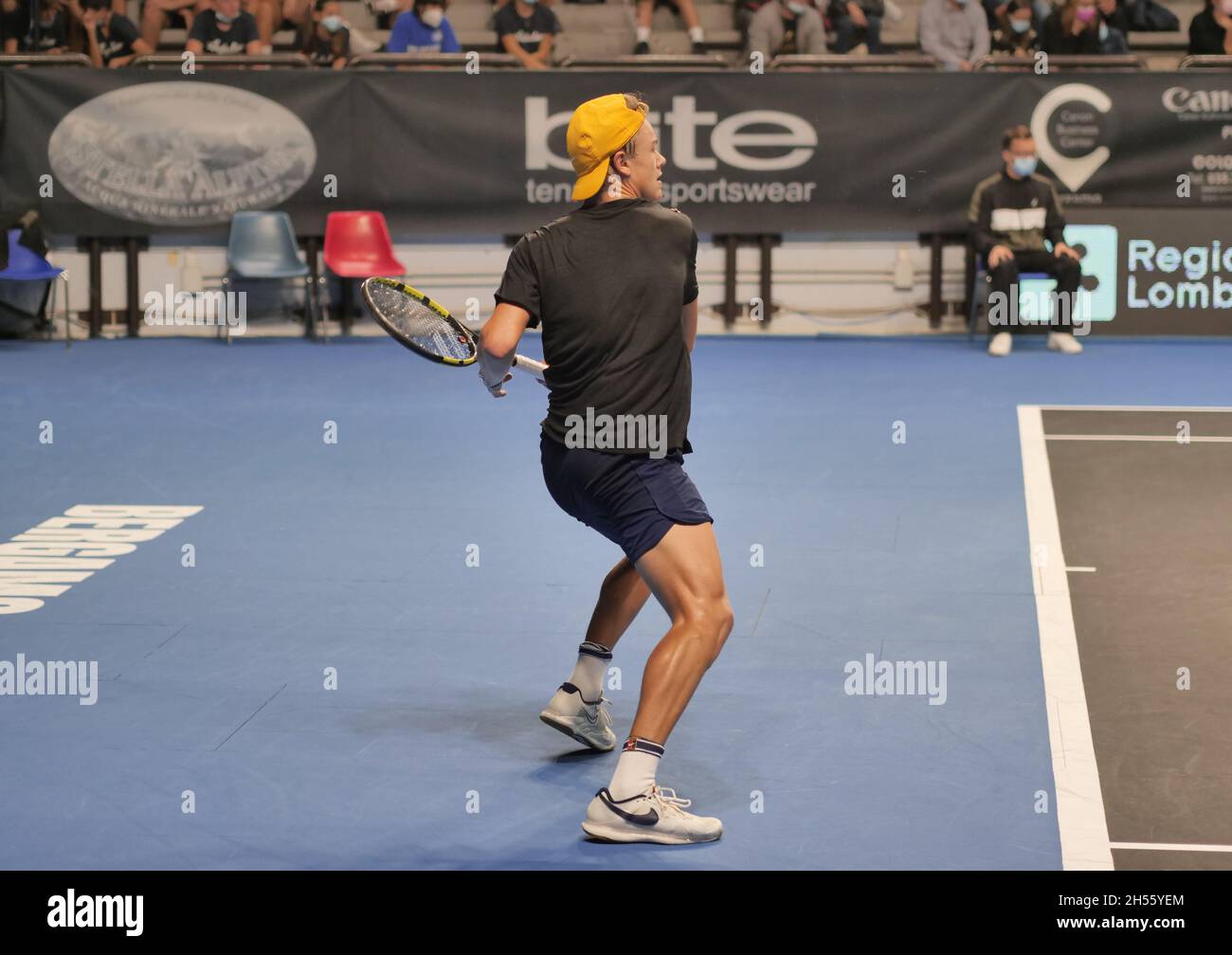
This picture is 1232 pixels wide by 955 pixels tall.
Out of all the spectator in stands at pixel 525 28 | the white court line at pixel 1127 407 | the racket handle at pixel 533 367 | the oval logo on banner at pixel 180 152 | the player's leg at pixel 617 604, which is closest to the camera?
the racket handle at pixel 533 367

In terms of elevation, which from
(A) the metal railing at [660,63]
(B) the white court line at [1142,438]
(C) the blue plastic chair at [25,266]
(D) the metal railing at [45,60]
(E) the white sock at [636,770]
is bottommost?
(C) the blue plastic chair at [25,266]

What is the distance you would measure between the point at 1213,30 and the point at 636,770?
48.5 ft

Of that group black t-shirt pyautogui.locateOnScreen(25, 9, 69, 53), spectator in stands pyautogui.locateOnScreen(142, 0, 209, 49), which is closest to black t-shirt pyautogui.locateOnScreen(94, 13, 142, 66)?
black t-shirt pyautogui.locateOnScreen(25, 9, 69, 53)

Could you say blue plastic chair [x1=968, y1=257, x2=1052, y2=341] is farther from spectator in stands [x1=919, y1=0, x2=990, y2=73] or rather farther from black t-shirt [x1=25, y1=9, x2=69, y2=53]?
black t-shirt [x1=25, y1=9, x2=69, y2=53]

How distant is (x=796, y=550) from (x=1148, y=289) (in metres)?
9.03

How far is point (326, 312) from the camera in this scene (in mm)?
17719

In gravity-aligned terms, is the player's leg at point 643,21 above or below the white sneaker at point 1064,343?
above

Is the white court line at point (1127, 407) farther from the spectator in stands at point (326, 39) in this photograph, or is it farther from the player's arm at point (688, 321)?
the spectator in stands at point (326, 39)

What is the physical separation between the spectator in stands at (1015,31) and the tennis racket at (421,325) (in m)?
13.6

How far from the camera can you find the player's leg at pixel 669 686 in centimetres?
537

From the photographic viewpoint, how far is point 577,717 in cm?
617

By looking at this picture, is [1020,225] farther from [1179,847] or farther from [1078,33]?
[1179,847]

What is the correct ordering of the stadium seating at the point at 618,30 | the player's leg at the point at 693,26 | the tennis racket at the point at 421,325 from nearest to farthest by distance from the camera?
the tennis racket at the point at 421,325
the player's leg at the point at 693,26
the stadium seating at the point at 618,30

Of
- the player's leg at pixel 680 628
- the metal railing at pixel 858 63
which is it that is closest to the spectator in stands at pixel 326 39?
the metal railing at pixel 858 63
